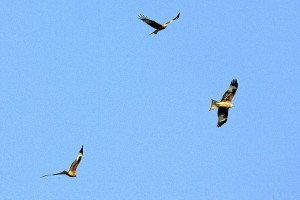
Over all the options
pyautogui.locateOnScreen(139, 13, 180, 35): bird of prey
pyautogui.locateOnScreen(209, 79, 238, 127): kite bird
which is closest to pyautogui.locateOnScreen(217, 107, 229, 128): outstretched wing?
pyautogui.locateOnScreen(209, 79, 238, 127): kite bird

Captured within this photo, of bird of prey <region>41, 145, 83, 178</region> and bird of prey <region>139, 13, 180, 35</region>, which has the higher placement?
→ bird of prey <region>139, 13, 180, 35</region>

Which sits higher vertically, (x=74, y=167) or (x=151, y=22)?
(x=151, y=22)

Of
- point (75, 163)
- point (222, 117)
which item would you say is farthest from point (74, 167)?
point (222, 117)

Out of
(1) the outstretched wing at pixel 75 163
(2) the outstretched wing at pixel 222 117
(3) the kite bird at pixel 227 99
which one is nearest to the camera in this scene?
(1) the outstretched wing at pixel 75 163

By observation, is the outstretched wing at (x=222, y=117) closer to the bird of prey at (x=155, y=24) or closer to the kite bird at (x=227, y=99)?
the kite bird at (x=227, y=99)

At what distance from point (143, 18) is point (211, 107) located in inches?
274

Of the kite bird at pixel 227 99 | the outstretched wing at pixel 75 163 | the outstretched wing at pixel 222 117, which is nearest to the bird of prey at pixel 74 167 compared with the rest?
the outstretched wing at pixel 75 163

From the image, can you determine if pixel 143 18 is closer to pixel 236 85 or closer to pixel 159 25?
pixel 159 25

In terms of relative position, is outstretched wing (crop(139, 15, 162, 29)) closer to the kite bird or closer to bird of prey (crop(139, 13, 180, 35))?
bird of prey (crop(139, 13, 180, 35))

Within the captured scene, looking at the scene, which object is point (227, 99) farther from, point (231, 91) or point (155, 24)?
point (155, 24)

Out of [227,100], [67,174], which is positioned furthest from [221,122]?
[67,174]

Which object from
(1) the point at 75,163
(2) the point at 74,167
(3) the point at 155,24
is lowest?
(2) the point at 74,167

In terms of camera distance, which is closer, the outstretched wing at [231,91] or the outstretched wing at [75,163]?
the outstretched wing at [75,163]

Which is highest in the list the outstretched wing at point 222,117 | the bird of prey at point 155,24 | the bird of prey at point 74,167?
the bird of prey at point 155,24
